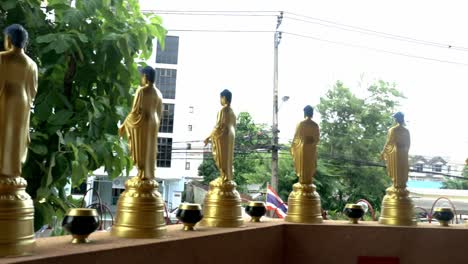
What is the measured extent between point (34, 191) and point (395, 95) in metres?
9.01

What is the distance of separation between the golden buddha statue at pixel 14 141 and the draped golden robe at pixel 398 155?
79.2 inches

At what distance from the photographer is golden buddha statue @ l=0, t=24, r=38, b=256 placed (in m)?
1.19

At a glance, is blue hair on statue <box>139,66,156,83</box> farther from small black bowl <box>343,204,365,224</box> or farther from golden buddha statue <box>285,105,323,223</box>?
small black bowl <box>343,204,365,224</box>

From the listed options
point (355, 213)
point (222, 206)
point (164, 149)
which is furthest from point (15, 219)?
point (164, 149)

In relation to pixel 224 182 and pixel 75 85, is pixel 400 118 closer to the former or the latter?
pixel 224 182

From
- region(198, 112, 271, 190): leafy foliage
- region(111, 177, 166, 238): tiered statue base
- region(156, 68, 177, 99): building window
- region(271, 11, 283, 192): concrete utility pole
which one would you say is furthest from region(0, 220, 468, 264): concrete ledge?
region(271, 11, 283, 192): concrete utility pole

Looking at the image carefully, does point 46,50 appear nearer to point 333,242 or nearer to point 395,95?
point 333,242

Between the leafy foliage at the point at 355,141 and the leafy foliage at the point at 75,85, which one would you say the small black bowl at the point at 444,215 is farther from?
the leafy foliage at the point at 355,141

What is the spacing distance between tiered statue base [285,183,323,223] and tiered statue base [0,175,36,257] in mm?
1592

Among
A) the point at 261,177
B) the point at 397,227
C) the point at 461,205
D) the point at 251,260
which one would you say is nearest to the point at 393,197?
the point at 397,227

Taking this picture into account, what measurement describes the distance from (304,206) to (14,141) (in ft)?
5.57

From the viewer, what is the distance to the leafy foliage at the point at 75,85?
1.66 metres

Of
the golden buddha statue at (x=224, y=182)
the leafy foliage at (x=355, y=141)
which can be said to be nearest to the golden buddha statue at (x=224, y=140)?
the golden buddha statue at (x=224, y=182)

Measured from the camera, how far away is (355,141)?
361 inches
